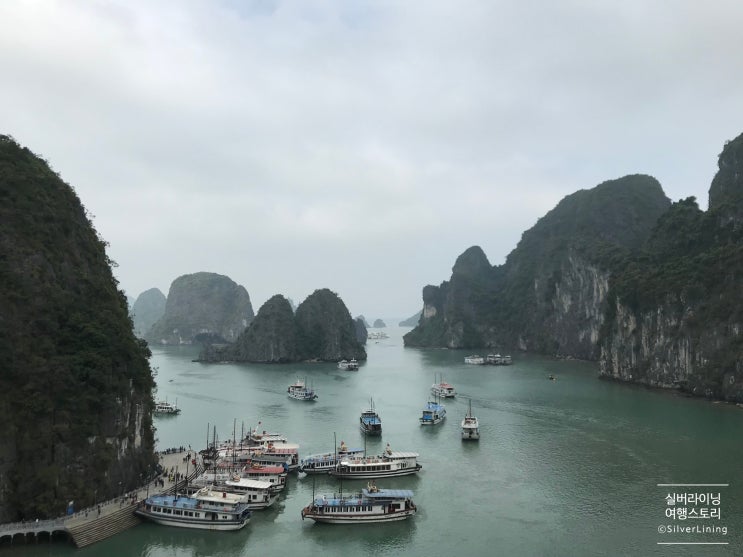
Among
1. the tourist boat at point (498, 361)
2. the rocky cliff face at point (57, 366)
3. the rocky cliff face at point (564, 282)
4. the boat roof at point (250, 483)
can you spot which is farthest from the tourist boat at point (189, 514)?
the rocky cliff face at point (564, 282)

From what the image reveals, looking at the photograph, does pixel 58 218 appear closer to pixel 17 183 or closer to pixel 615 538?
pixel 17 183

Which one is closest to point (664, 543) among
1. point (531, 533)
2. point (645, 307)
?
point (531, 533)

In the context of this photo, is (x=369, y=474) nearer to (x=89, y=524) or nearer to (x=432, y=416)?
(x=89, y=524)

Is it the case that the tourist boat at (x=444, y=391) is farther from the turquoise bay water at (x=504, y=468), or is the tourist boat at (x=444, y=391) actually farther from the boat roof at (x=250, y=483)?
the boat roof at (x=250, y=483)

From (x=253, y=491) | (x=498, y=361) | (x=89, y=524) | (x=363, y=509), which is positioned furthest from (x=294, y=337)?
(x=89, y=524)

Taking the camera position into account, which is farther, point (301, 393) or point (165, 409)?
point (301, 393)

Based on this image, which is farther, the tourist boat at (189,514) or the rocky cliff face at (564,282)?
the rocky cliff face at (564,282)
